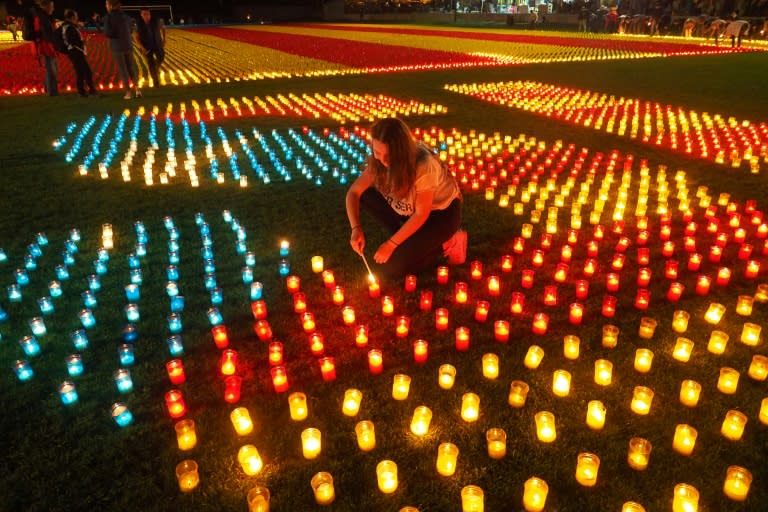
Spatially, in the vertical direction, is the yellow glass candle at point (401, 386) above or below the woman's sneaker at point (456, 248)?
below

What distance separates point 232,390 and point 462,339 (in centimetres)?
157

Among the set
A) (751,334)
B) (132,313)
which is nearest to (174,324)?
(132,313)

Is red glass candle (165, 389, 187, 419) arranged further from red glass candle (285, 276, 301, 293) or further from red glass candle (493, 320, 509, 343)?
red glass candle (493, 320, 509, 343)

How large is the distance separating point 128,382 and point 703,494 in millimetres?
3344

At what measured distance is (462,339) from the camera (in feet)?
12.4

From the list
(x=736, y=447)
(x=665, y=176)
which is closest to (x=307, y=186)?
(x=665, y=176)

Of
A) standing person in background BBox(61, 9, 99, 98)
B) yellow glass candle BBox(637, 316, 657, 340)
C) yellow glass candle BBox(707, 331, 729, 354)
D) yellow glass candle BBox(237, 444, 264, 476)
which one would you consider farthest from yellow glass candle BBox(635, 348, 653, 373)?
standing person in background BBox(61, 9, 99, 98)

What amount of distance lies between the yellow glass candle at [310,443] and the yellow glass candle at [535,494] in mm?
1113

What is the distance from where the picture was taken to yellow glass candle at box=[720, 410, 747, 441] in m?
2.95

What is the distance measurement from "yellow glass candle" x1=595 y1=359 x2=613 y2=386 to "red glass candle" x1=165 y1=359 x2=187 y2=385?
269cm

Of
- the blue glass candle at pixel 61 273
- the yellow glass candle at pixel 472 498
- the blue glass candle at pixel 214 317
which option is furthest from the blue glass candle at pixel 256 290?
the yellow glass candle at pixel 472 498

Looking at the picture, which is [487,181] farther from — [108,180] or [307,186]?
[108,180]

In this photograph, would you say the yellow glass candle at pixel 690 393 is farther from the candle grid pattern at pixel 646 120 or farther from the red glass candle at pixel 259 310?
the candle grid pattern at pixel 646 120

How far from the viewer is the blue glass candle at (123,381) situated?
3453mm
